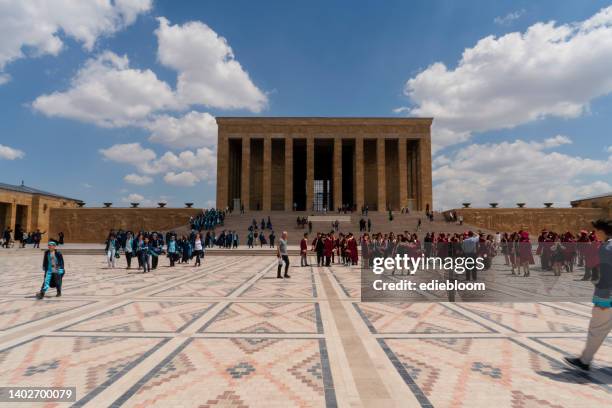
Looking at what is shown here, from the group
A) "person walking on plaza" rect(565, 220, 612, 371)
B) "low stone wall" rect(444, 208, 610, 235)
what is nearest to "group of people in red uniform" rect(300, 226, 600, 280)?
"person walking on plaza" rect(565, 220, 612, 371)

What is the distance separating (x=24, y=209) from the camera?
112 feet

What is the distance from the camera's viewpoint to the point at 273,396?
112 inches

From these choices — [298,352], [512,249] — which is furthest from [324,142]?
[298,352]

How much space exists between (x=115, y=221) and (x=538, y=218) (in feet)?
137

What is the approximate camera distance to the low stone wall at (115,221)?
33750mm

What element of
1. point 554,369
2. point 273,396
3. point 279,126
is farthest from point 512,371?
point 279,126

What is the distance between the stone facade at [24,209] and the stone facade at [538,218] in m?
41.0

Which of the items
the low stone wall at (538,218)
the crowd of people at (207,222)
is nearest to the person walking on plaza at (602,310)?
the crowd of people at (207,222)

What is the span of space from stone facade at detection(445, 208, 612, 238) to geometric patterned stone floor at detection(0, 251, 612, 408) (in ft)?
A: 91.3

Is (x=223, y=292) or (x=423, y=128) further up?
(x=423, y=128)

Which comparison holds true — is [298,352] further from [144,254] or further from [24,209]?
[24,209]

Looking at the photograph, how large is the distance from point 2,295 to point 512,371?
9576mm

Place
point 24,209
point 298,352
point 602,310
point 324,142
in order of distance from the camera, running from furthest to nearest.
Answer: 1. point 324,142
2. point 24,209
3. point 298,352
4. point 602,310

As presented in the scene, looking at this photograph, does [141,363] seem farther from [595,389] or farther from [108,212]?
[108,212]
